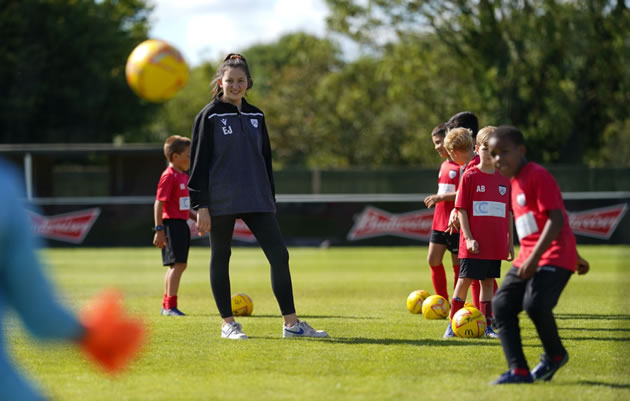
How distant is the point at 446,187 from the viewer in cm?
891

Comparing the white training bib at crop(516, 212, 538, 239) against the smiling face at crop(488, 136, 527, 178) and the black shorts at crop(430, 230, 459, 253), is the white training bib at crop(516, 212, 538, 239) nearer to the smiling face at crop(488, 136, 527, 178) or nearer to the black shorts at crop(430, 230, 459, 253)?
the smiling face at crop(488, 136, 527, 178)

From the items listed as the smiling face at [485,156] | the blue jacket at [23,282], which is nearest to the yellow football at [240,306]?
the smiling face at [485,156]

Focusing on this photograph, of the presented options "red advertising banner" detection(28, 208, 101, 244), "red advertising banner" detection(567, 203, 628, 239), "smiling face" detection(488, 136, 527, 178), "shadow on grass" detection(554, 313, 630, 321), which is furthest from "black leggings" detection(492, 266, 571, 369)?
"red advertising banner" detection(28, 208, 101, 244)

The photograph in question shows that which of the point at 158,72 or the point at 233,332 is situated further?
the point at 158,72

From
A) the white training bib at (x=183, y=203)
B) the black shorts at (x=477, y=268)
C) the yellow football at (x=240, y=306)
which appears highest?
the white training bib at (x=183, y=203)

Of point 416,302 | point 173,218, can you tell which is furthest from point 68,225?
point 416,302

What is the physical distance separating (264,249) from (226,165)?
0.76 m

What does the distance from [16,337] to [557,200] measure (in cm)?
516

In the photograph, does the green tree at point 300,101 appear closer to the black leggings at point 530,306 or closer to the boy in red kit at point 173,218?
the boy in red kit at point 173,218

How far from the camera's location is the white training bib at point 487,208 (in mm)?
7705

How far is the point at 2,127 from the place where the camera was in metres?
42.2

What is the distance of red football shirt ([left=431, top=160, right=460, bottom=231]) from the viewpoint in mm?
8883

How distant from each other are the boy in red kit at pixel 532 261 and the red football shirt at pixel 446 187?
11.0ft

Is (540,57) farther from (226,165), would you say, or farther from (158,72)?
(226,165)
